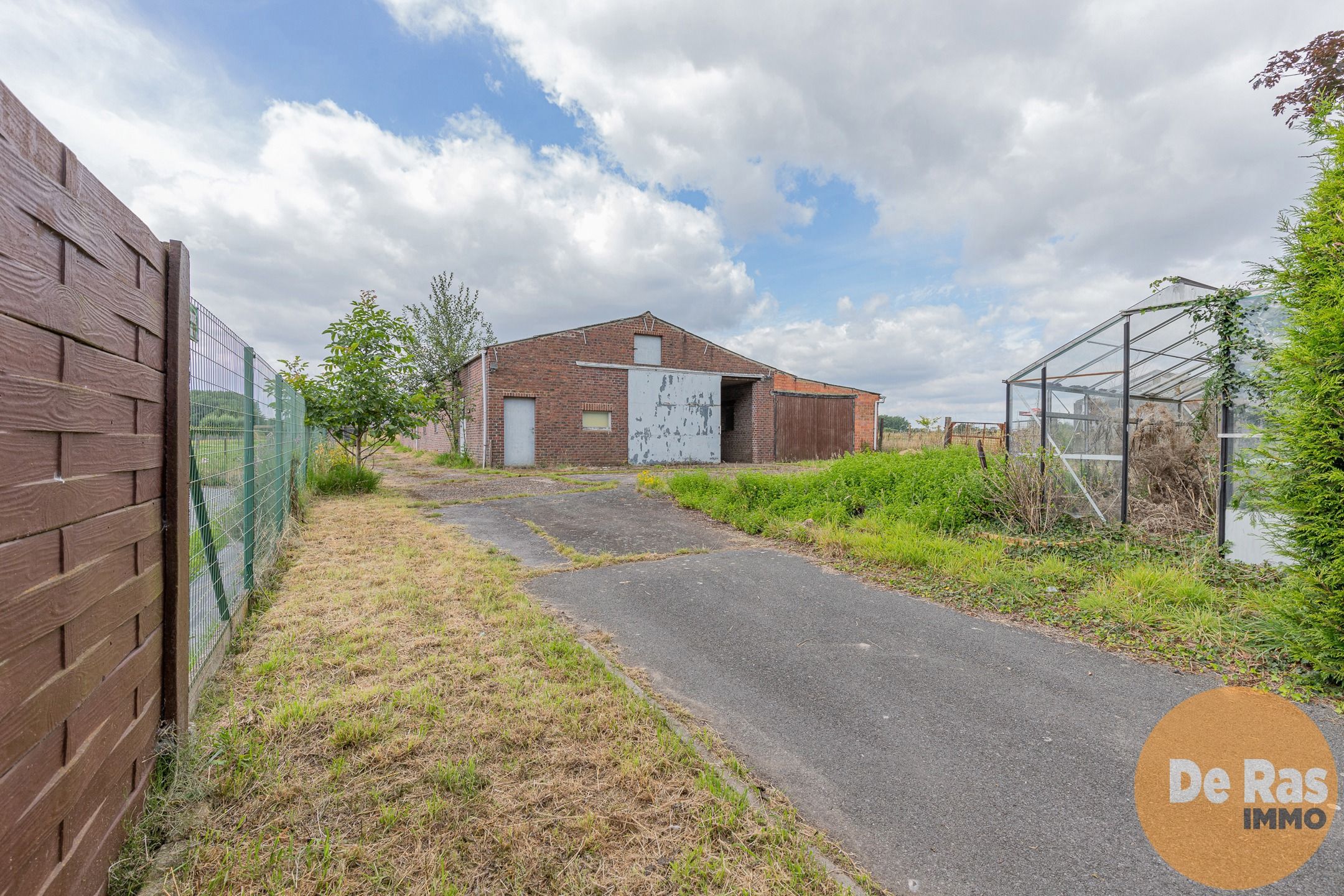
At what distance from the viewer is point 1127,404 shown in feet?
23.9

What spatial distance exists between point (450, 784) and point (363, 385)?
10.2 metres

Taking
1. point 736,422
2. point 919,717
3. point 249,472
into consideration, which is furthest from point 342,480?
point 736,422

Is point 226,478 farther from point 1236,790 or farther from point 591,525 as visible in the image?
point 1236,790

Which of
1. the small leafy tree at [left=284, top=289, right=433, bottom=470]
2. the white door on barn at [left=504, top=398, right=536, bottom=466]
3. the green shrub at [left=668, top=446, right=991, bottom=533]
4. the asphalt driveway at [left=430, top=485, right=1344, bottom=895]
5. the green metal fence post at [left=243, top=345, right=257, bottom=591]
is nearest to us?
the asphalt driveway at [left=430, top=485, right=1344, bottom=895]

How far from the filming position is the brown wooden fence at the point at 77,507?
122cm

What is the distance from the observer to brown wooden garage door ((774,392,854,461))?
73.0ft

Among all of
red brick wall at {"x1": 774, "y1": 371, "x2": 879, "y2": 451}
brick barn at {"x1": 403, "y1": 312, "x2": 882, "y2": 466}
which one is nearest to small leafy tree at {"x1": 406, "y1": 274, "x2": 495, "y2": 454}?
brick barn at {"x1": 403, "y1": 312, "x2": 882, "y2": 466}

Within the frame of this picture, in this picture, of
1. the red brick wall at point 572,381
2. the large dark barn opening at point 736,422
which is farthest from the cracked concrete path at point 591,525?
the large dark barn opening at point 736,422

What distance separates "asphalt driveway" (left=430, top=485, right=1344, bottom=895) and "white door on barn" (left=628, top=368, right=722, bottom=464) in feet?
46.1

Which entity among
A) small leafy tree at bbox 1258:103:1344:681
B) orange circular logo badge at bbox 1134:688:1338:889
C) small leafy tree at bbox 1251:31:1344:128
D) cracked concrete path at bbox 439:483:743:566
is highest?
small leafy tree at bbox 1251:31:1344:128

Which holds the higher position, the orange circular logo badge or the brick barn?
the brick barn

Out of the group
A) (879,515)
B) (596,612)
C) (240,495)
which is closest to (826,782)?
(596,612)

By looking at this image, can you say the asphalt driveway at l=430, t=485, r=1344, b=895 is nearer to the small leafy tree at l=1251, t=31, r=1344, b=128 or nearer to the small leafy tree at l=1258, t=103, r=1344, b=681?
the small leafy tree at l=1258, t=103, r=1344, b=681

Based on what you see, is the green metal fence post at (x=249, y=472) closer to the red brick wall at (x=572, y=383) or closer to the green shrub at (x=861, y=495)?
the green shrub at (x=861, y=495)
